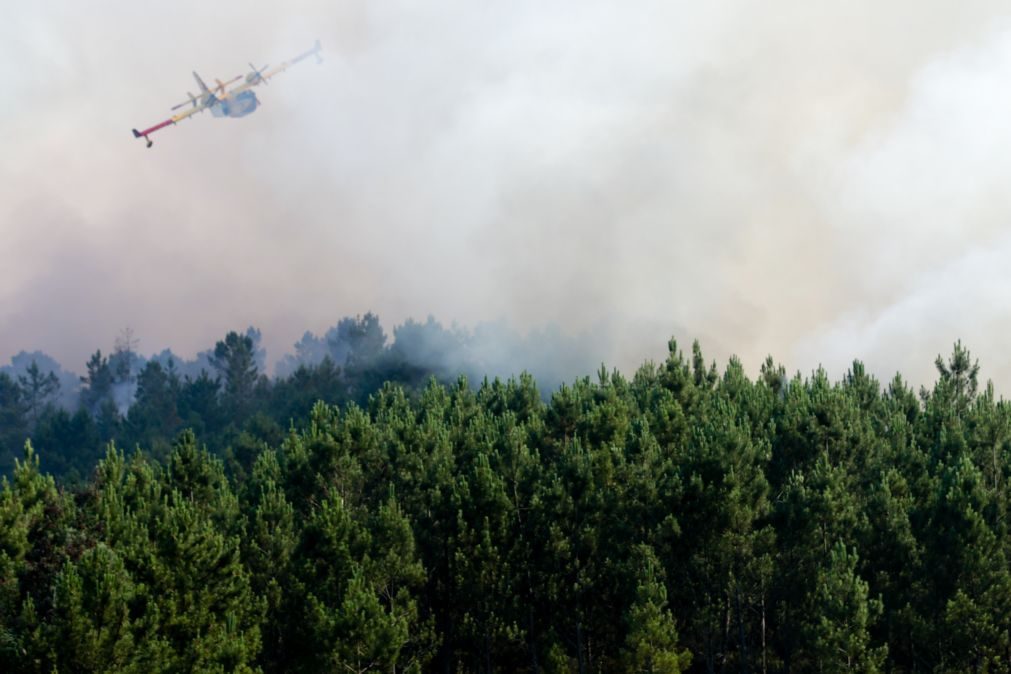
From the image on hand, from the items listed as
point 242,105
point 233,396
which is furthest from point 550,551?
point 233,396

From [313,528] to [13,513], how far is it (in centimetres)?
1237

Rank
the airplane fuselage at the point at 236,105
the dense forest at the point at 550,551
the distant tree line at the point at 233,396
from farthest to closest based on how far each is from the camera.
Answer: the distant tree line at the point at 233,396
the airplane fuselage at the point at 236,105
the dense forest at the point at 550,551

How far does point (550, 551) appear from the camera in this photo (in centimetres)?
5444

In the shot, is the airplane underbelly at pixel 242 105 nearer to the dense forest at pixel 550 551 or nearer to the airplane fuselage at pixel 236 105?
the airplane fuselage at pixel 236 105

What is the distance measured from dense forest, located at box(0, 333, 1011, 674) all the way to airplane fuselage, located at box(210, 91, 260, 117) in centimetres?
1900

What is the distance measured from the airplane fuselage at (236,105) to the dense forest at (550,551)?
748 inches

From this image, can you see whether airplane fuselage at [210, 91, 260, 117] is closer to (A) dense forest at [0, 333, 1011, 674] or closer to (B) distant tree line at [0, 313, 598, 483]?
(A) dense forest at [0, 333, 1011, 674]

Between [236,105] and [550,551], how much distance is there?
34189 mm

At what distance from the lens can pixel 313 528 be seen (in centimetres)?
5184

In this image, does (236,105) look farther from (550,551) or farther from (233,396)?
(233,396)

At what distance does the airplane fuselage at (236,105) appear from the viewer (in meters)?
69.7

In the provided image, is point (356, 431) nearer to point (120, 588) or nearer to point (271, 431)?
point (120, 588)

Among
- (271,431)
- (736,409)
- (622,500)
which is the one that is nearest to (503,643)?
(622,500)

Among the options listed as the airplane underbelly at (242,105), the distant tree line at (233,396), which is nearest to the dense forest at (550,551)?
the airplane underbelly at (242,105)
